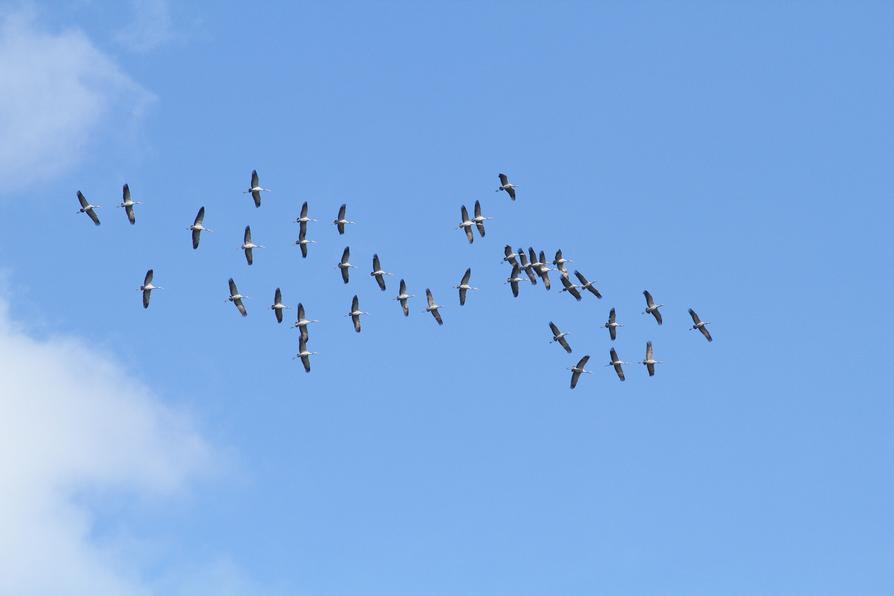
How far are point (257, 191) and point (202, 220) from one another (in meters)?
3.91

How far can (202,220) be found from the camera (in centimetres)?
15112

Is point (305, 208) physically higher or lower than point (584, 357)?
higher

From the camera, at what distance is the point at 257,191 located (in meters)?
151

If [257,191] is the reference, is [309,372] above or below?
below

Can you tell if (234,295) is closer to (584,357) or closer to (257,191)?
(257,191)

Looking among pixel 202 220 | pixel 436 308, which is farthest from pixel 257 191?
pixel 436 308

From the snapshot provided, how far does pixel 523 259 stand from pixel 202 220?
66.6 ft

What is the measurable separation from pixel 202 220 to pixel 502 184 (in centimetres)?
1917

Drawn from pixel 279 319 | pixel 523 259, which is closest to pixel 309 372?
pixel 279 319

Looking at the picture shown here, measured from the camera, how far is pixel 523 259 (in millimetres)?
151500

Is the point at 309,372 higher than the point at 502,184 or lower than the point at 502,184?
lower

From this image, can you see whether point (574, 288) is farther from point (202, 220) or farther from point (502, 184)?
point (202, 220)

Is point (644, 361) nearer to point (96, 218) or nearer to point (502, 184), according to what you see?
point (502, 184)

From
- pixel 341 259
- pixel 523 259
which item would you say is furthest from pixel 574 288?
pixel 341 259
